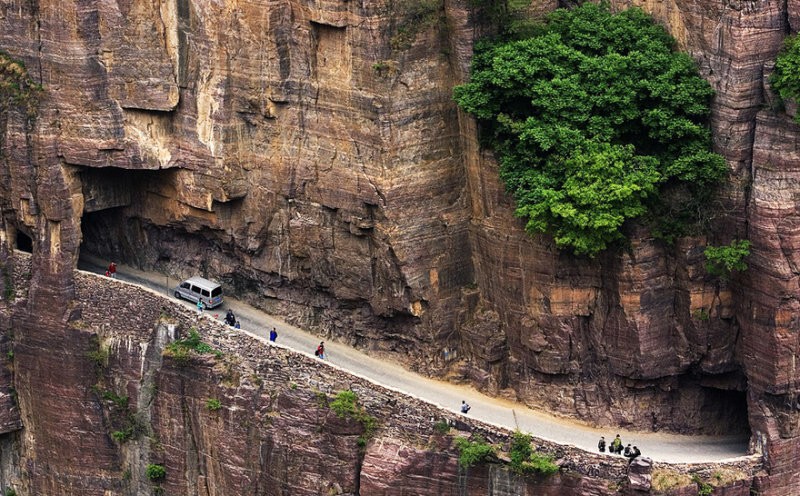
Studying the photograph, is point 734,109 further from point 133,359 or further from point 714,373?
point 133,359

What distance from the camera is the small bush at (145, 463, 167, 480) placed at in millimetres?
74625

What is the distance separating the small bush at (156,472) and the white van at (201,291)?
19.4 feet

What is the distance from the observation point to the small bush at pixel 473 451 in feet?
223

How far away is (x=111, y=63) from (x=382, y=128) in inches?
414

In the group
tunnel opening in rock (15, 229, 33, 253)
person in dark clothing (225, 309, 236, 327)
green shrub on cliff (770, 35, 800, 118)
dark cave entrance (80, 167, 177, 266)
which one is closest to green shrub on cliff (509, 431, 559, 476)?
person in dark clothing (225, 309, 236, 327)

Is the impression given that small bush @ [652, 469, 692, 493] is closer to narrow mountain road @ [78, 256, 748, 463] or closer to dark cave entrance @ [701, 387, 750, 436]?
narrow mountain road @ [78, 256, 748, 463]

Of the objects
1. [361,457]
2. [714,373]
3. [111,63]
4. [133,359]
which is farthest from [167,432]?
[714,373]

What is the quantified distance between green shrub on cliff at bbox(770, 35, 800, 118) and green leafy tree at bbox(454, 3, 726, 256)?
263cm

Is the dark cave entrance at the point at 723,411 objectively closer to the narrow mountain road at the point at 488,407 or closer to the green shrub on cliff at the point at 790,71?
the narrow mountain road at the point at 488,407

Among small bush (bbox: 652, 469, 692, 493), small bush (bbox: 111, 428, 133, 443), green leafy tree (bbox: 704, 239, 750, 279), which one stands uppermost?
green leafy tree (bbox: 704, 239, 750, 279)

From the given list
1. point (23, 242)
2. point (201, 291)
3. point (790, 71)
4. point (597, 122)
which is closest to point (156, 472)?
point (201, 291)

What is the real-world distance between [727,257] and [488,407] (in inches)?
403

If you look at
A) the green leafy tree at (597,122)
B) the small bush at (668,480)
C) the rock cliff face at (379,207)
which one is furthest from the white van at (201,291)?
the small bush at (668,480)

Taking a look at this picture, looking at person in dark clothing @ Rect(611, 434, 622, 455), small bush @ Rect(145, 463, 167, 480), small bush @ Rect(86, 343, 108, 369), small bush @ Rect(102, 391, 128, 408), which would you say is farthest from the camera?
small bush @ Rect(86, 343, 108, 369)
